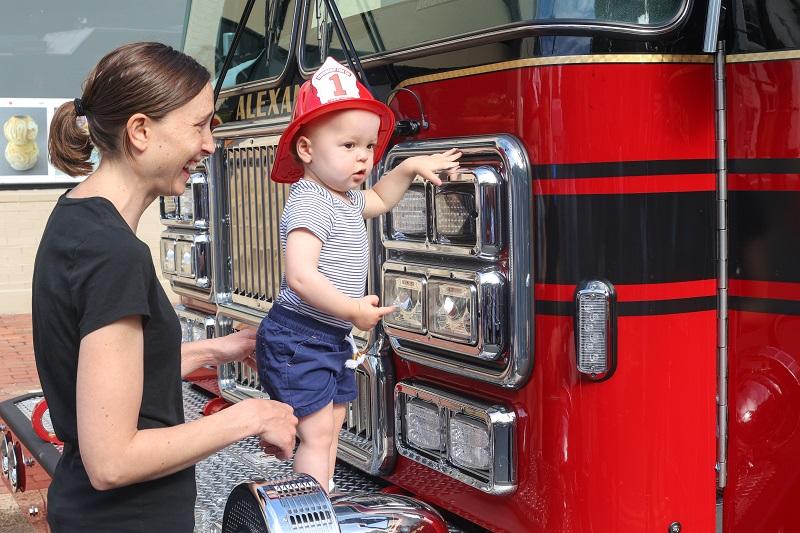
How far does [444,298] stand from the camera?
2.39 metres

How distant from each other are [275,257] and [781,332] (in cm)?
166

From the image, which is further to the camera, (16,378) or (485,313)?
(16,378)

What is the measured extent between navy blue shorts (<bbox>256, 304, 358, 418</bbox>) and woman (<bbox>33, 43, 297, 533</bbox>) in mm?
627

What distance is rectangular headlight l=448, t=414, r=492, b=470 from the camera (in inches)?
91.7

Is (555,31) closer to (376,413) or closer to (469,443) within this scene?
(469,443)

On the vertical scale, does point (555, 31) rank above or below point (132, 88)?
above

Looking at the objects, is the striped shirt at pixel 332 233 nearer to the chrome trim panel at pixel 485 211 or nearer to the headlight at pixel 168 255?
the chrome trim panel at pixel 485 211

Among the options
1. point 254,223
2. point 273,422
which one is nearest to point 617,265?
point 273,422

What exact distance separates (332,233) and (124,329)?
88 cm

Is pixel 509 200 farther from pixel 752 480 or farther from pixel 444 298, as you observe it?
pixel 752 480

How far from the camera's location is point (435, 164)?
7.57ft

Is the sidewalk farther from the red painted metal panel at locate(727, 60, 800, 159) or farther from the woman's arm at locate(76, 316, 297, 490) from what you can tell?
the red painted metal panel at locate(727, 60, 800, 159)

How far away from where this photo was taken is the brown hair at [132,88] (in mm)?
1636

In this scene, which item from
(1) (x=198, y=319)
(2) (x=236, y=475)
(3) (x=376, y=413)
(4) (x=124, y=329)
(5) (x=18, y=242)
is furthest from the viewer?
(5) (x=18, y=242)
